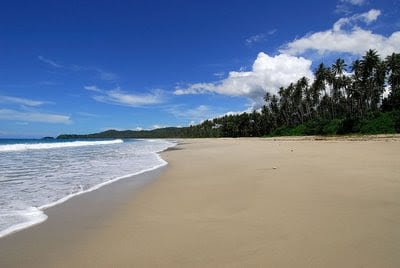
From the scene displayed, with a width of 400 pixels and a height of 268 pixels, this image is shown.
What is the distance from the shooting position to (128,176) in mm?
10555

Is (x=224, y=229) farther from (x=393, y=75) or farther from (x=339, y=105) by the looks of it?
(x=339, y=105)

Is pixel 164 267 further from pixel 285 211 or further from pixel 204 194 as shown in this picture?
pixel 204 194

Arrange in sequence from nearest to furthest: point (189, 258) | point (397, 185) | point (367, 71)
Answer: point (189, 258) < point (397, 185) < point (367, 71)

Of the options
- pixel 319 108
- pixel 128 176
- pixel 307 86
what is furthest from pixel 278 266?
pixel 319 108

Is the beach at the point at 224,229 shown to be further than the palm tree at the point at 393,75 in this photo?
No

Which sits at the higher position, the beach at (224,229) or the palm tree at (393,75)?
the palm tree at (393,75)

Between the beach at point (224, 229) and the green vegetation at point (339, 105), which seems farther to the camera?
the green vegetation at point (339, 105)

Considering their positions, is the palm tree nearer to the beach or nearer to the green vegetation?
the green vegetation

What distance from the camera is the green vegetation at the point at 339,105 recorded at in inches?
1961

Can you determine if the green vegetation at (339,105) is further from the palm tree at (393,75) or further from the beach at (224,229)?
the beach at (224,229)

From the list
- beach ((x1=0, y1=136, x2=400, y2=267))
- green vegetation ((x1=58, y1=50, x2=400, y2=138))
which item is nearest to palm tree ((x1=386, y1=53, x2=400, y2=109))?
green vegetation ((x1=58, y1=50, x2=400, y2=138))

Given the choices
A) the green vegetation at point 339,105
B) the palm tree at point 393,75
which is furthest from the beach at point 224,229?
the palm tree at point 393,75

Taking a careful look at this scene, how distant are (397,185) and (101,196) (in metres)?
6.49

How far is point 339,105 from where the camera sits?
83.6 meters
